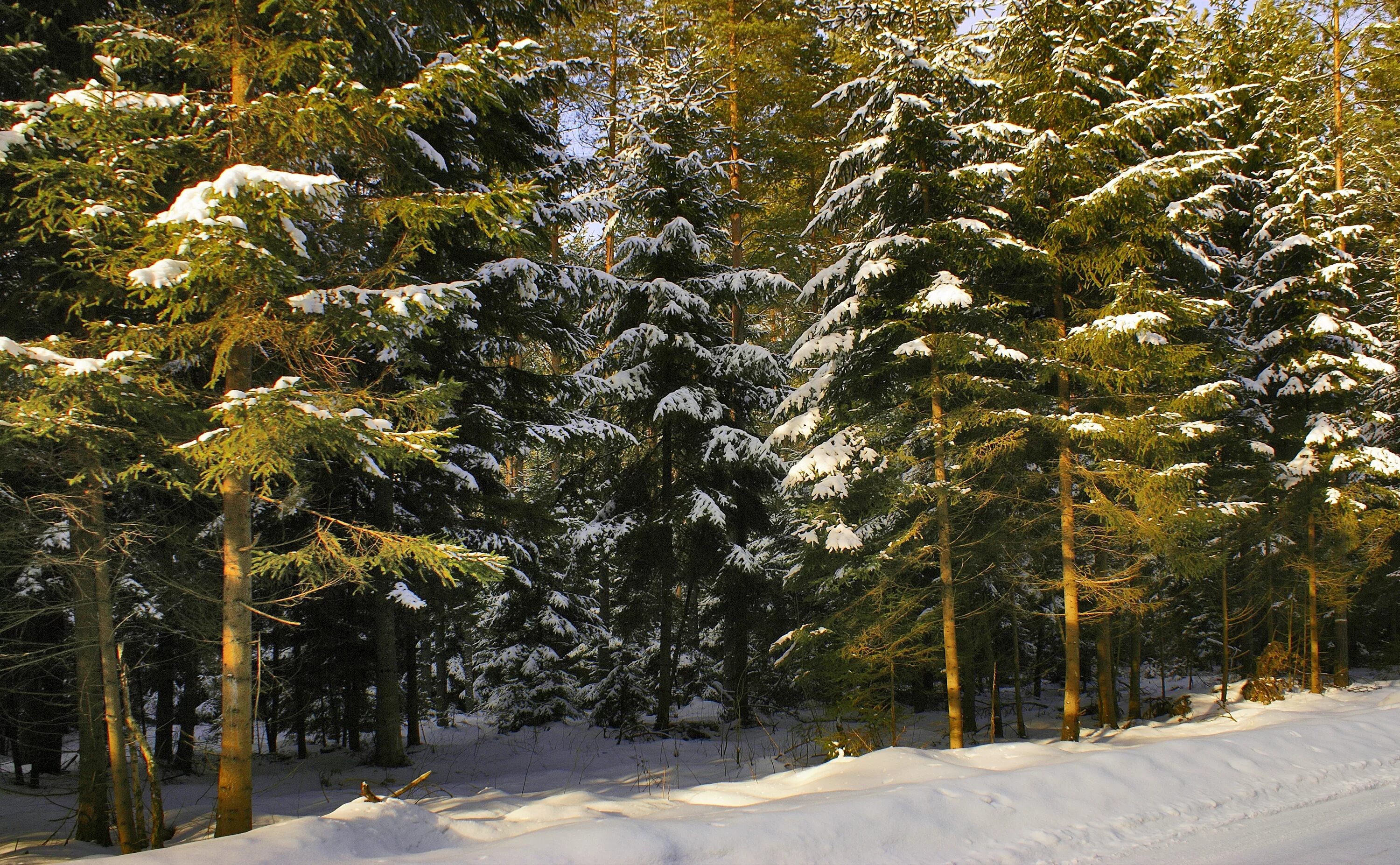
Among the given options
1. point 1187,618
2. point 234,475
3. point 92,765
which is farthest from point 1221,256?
point 92,765

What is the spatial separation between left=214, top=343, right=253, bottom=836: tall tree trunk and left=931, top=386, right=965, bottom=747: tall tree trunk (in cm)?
859

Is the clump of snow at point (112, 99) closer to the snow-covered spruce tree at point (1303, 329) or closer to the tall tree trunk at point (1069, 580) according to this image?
the tall tree trunk at point (1069, 580)

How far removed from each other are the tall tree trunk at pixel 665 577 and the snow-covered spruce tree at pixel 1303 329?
11.7 m

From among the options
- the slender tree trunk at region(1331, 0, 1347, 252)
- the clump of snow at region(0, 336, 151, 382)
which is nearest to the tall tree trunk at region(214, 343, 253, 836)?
the clump of snow at region(0, 336, 151, 382)

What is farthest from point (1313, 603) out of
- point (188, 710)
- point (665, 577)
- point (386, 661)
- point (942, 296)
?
point (188, 710)

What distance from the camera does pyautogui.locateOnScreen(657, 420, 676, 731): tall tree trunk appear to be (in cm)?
1438

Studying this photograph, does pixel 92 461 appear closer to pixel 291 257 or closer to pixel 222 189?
pixel 291 257

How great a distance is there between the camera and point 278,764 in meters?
13.1

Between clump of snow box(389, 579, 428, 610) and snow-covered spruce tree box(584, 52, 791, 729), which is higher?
snow-covered spruce tree box(584, 52, 791, 729)

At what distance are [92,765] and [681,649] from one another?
11166 millimetres

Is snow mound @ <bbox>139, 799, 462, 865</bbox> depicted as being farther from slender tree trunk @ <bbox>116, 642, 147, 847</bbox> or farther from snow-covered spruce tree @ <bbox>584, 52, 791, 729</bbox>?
snow-covered spruce tree @ <bbox>584, 52, 791, 729</bbox>

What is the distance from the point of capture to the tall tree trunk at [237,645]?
20.4ft

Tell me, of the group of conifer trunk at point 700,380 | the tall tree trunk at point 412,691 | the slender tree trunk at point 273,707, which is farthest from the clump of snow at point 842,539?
the slender tree trunk at point 273,707

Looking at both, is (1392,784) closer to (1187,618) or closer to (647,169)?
(1187,618)
